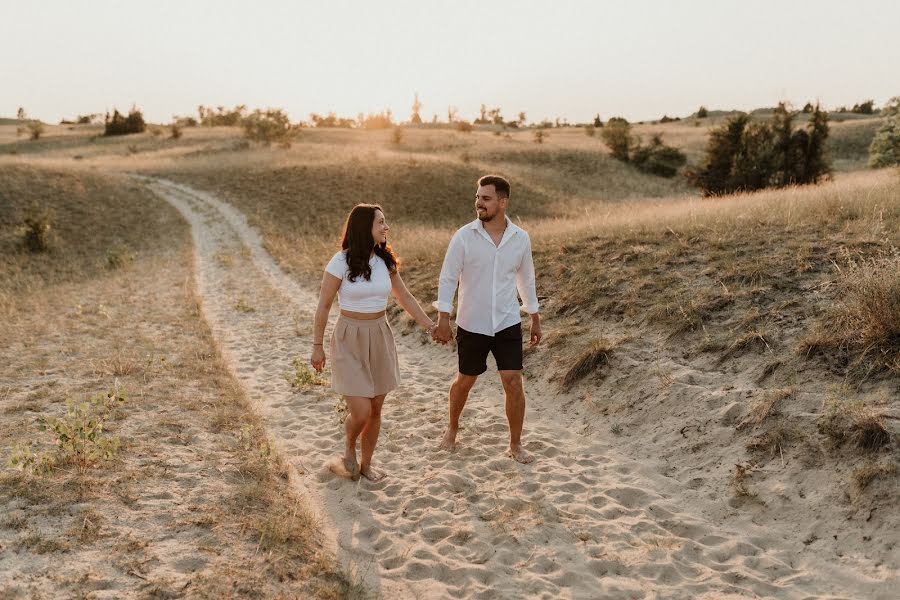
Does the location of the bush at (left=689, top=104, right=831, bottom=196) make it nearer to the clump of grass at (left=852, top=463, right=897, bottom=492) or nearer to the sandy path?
the sandy path

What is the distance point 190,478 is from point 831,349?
6.34 meters

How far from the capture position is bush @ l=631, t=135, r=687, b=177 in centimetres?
4625

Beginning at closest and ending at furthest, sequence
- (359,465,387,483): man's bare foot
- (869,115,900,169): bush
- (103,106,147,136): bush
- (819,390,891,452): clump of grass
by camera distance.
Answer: (819,390,891,452): clump of grass, (359,465,387,483): man's bare foot, (869,115,900,169): bush, (103,106,147,136): bush

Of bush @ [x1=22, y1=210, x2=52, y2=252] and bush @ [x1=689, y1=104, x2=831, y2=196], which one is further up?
bush @ [x1=689, y1=104, x2=831, y2=196]

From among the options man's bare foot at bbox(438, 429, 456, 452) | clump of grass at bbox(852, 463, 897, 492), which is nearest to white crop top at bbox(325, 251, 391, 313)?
man's bare foot at bbox(438, 429, 456, 452)

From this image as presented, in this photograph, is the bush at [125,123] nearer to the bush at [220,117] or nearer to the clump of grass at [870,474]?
the bush at [220,117]

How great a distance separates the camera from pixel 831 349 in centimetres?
614

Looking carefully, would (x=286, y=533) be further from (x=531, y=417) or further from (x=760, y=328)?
(x=760, y=328)

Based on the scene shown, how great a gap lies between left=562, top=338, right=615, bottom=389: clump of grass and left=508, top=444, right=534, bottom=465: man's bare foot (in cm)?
177

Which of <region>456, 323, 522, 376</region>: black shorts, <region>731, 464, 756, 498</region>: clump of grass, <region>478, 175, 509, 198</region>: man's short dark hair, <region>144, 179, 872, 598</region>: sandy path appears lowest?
<region>144, 179, 872, 598</region>: sandy path

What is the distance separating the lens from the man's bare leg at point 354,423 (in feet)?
17.0

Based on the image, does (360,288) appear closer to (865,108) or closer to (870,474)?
(870,474)

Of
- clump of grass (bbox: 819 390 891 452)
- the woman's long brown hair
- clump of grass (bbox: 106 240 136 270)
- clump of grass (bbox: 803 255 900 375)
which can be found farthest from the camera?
clump of grass (bbox: 106 240 136 270)

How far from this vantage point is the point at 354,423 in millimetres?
5293
